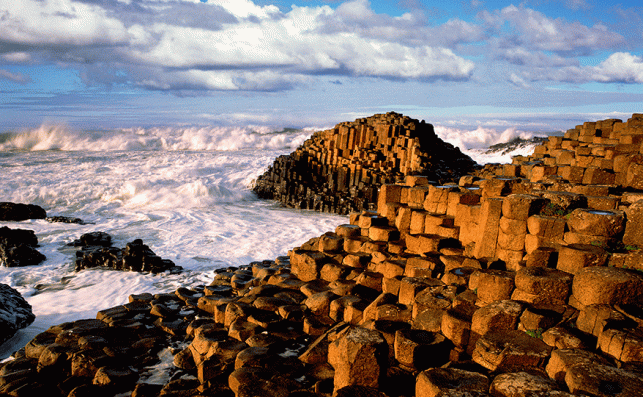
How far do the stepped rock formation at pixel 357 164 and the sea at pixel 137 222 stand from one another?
136 centimetres

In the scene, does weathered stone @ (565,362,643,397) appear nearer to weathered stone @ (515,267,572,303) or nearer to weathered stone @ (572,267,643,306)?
weathered stone @ (572,267,643,306)

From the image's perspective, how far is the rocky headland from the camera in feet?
14.5

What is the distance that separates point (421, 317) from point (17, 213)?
1948cm

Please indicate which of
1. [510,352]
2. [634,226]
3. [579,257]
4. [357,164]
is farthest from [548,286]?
[357,164]

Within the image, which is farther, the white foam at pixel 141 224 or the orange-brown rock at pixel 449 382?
the white foam at pixel 141 224

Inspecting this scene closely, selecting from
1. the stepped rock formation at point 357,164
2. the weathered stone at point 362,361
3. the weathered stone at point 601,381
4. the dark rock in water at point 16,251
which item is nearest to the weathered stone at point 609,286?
the weathered stone at point 601,381

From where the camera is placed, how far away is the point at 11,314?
26.4 feet

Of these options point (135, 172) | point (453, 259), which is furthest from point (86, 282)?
point (135, 172)

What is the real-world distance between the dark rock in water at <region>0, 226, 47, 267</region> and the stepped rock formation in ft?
43.1

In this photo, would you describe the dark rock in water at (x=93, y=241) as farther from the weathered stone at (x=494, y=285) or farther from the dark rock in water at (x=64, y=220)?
the weathered stone at (x=494, y=285)

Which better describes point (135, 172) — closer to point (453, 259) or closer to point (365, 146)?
point (365, 146)

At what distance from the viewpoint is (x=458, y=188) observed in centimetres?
865

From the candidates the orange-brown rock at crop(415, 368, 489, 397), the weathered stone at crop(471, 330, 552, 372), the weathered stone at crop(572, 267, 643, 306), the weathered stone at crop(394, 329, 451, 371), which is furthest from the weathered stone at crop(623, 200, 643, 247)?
the orange-brown rock at crop(415, 368, 489, 397)

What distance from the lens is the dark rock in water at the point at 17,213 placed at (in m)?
18.4
